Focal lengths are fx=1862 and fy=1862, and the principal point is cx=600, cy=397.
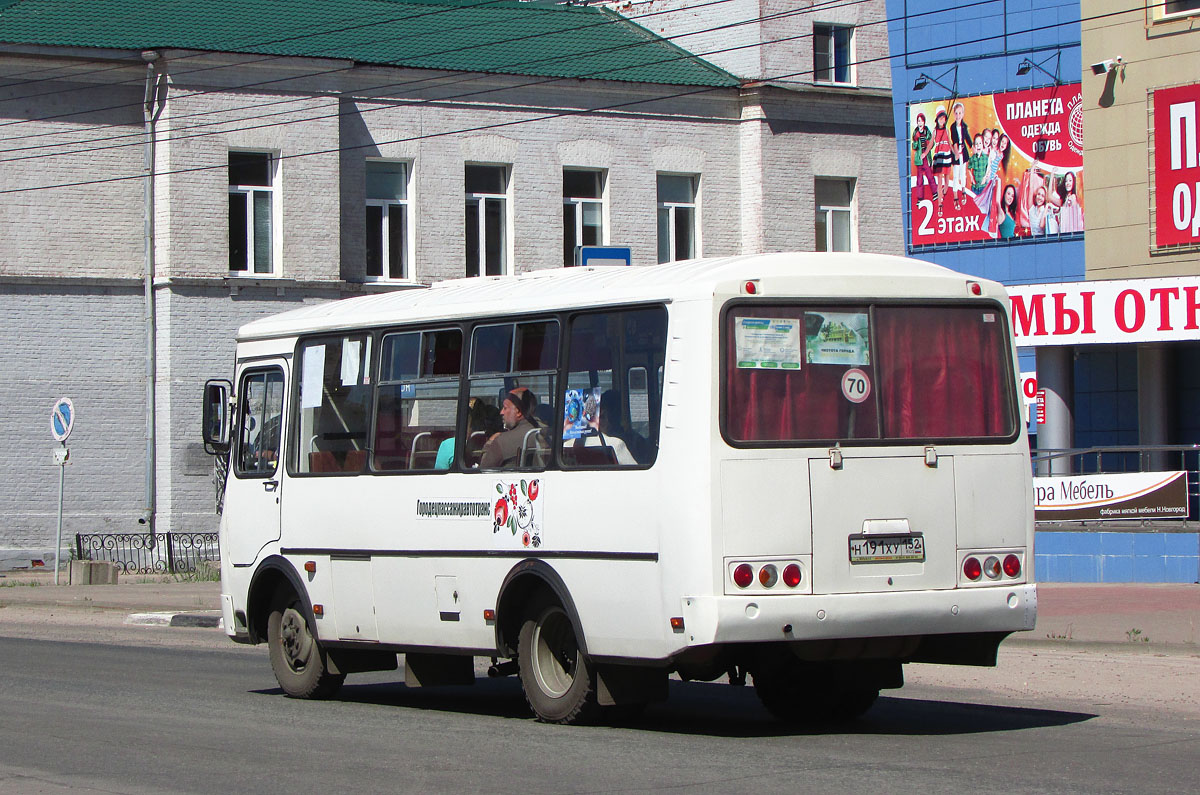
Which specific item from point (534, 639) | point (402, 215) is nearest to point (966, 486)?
point (534, 639)

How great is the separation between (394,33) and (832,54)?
9.65m

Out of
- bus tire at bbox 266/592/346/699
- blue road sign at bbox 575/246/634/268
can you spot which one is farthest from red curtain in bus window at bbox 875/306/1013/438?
blue road sign at bbox 575/246/634/268

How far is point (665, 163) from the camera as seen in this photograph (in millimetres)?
39344

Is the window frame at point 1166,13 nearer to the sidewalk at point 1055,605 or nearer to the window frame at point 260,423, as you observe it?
the sidewalk at point 1055,605

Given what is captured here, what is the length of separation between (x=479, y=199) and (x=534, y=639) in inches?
Answer: 1037

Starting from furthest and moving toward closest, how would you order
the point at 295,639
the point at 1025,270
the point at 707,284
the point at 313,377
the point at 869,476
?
the point at 1025,270 < the point at 295,639 < the point at 313,377 < the point at 869,476 < the point at 707,284

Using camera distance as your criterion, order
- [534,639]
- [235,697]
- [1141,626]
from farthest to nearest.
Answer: [1141,626], [235,697], [534,639]

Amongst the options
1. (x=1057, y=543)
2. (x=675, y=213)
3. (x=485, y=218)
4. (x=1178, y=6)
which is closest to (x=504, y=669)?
(x=1057, y=543)

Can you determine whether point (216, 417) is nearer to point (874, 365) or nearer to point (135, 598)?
point (874, 365)

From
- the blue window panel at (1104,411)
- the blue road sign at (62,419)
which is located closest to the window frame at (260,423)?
the blue road sign at (62,419)

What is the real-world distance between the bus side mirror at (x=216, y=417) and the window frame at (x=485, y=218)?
2240cm

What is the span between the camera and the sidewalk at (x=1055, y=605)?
1675 cm

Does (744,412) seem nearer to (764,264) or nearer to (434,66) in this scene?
(764,264)

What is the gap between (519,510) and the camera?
1202 centimetres
